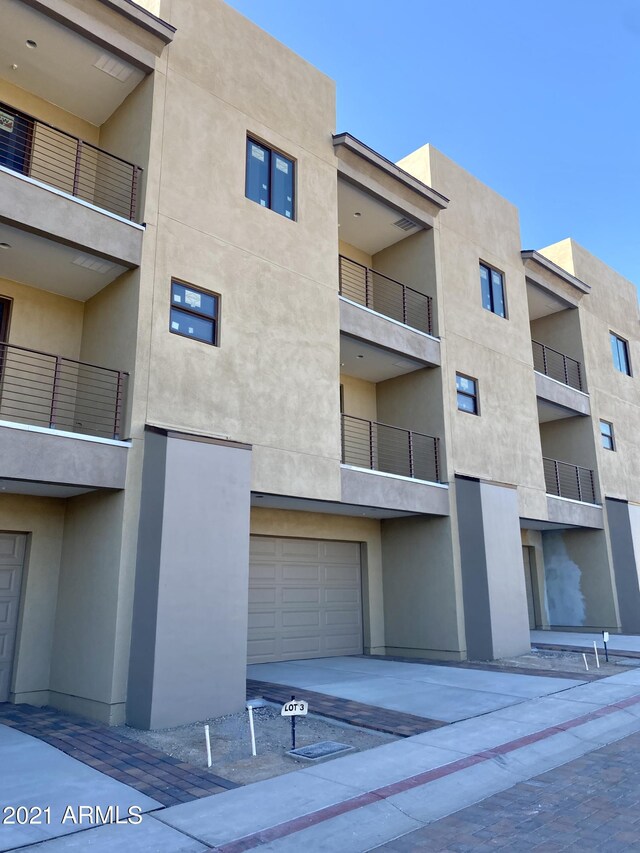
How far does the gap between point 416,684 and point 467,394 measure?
7.39m

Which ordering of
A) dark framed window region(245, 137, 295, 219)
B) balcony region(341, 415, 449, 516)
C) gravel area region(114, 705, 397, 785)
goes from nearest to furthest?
gravel area region(114, 705, 397, 785) → dark framed window region(245, 137, 295, 219) → balcony region(341, 415, 449, 516)

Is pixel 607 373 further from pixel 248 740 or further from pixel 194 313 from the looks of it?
A: pixel 248 740

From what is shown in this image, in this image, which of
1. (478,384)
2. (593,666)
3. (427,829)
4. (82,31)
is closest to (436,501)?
(478,384)

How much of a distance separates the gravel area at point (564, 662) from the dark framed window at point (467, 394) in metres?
5.74

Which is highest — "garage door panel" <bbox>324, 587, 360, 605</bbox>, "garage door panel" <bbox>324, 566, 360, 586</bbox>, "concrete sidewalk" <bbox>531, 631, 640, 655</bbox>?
"garage door panel" <bbox>324, 566, 360, 586</bbox>

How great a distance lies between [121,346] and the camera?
1018 centimetres

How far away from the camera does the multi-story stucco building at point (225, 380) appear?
30.5 feet

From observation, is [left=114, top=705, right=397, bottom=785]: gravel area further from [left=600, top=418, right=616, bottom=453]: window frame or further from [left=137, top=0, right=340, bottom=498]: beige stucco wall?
[left=600, top=418, right=616, bottom=453]: window frame

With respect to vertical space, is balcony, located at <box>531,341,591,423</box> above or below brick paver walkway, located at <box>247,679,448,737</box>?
above

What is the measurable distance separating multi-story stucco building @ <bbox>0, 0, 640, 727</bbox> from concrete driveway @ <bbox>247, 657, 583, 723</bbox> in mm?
1171

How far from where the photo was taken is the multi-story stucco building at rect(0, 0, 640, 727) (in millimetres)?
9297

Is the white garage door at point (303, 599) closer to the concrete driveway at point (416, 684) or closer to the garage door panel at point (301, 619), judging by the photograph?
the garage door panel at point (301, 619)

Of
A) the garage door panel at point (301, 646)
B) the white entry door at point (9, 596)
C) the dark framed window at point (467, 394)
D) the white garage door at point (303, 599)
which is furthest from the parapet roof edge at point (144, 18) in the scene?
the garage door panel at point (301, 646)

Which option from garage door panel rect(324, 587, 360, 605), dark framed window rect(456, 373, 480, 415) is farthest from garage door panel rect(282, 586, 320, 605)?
dark framed window rect(456, 373, 480, 415)
